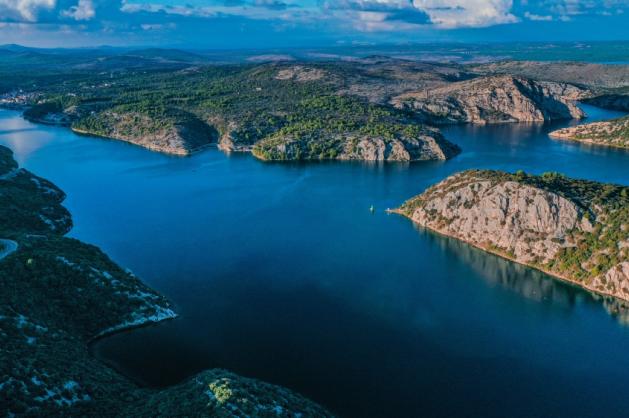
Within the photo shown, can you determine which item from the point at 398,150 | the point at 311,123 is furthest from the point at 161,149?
the point at 398,150

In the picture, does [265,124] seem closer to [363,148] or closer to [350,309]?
[363,148]

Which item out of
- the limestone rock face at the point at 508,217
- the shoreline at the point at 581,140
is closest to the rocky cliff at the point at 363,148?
the shoreline at the point at 581,140

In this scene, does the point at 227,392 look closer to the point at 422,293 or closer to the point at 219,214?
the point at 422,293

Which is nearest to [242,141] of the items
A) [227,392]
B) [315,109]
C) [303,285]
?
[315,109]

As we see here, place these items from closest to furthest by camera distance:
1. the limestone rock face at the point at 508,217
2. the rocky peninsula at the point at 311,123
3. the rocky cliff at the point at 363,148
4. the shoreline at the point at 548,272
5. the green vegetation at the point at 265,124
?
1. the shoreline at the point at 548,272
2. the limestone rock face at the point at 508,217
3. the rocky cliff at the point at 363,148
4. the rocky peninsula at the point at 311,123
5. the green vegetation at the point at 265,124

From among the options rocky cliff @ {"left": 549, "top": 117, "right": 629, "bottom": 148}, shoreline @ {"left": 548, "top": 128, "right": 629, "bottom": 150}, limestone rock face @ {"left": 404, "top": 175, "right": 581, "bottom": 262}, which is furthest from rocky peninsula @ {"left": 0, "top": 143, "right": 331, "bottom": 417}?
rocky cliff @ {"left": 549, "top": 117, "right": 629, "bottom": 148}

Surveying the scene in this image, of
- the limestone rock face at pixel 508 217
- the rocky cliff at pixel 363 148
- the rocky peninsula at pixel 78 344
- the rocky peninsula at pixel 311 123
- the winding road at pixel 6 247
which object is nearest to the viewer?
the rocky peninsula at pixel 78 344

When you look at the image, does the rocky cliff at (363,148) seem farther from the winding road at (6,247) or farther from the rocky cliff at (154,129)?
the winding road at (6,247)
